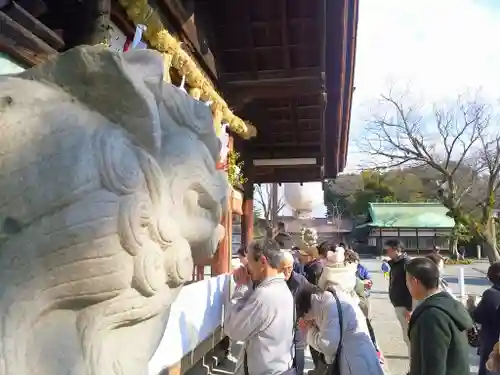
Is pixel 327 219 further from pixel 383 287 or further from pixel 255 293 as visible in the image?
pixel 255 293

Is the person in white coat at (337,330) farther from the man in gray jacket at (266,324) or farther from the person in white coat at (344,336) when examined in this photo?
the man in gray jacket at (266,324)

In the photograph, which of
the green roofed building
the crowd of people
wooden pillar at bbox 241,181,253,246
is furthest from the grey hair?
the green roofed building

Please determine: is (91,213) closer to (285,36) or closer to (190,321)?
(190,321)

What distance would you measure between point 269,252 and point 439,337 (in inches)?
40.1

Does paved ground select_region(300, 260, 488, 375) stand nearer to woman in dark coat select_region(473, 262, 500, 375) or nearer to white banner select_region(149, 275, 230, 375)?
woman in dark coat select_region(473, 262, 500, 375)

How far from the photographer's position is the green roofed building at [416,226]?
1128 inches

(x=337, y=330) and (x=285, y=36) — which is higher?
(x=285, y=36)

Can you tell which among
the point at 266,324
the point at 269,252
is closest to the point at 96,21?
the point at 269,252

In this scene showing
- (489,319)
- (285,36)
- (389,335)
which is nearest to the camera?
(489,319)

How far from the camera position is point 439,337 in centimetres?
242

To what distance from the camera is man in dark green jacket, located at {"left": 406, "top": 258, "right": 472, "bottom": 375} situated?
241 centimetres

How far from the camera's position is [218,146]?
1049 mm

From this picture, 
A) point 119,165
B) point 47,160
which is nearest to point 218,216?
point 119,165

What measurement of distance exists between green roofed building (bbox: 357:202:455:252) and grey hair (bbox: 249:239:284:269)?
27.2m
